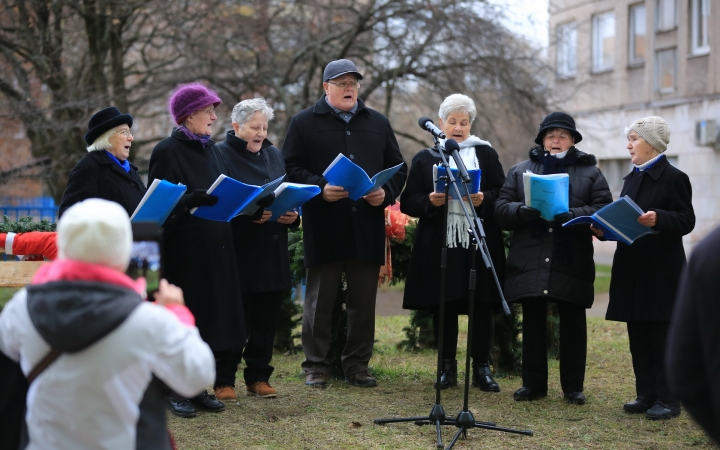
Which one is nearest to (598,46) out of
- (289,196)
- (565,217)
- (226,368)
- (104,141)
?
(565,217)

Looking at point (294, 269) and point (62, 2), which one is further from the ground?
point (62, 2)

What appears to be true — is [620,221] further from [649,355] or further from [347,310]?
[347,310]

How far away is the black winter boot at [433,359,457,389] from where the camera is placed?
6.75m

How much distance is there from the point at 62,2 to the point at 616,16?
16.2m

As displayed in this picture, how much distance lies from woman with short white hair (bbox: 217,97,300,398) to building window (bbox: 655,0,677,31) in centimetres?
1852

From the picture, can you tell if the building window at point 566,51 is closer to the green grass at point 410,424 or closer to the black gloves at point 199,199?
the green grass at point 410,424

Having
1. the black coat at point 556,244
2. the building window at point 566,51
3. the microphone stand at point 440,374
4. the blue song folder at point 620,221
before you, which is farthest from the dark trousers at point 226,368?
the building window at point 566,51

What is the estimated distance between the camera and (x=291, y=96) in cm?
1536

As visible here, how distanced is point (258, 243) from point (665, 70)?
62.7ft

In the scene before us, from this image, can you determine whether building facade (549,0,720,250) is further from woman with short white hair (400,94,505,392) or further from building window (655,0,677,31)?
woman with short white hair (400,94,505,392)

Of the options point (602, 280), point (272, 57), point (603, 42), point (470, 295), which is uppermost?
point (603, 42)

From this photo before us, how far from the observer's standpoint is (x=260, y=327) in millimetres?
6449

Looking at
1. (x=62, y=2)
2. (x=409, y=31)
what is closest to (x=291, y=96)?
(x=409, y=31)

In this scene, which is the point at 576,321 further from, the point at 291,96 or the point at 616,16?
the point at 616,16
